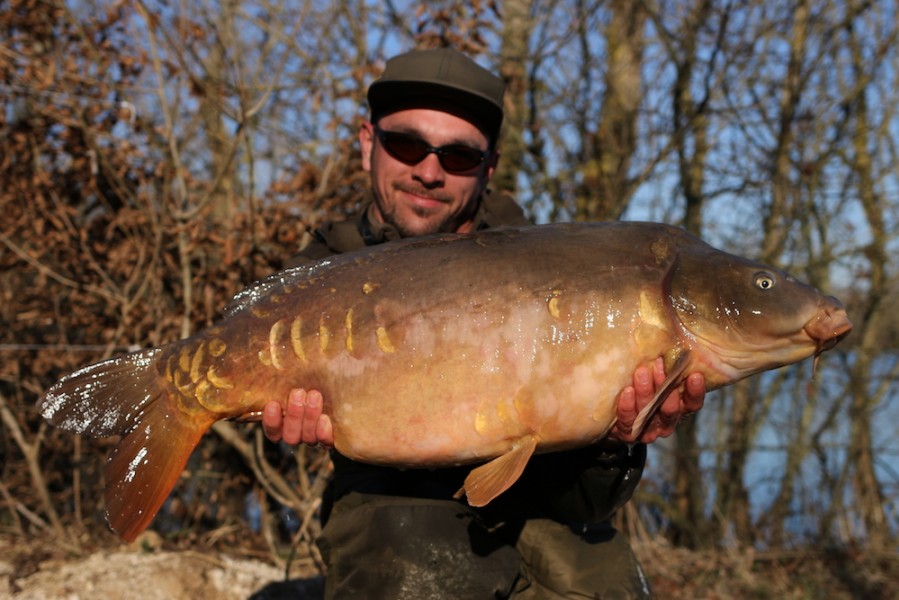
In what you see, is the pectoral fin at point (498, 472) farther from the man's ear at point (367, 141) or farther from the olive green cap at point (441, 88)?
the man's ear at point (367, 141)

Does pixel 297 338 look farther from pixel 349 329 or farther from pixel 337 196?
pixel 337 196

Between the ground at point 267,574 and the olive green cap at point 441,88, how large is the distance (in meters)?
2.16

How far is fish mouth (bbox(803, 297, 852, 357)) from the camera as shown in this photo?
1.64 m

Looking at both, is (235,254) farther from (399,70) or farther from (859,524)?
(859,524)

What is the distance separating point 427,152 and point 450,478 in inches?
39.9

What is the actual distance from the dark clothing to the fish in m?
0.35

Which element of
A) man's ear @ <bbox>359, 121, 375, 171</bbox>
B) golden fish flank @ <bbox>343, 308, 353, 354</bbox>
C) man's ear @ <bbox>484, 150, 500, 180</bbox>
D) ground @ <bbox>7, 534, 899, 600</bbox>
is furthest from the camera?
ground @ <bbox>7, 534, 899, 600</bbox>

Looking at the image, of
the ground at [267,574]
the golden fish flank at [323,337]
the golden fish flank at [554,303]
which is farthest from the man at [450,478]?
the ground at [267,574]

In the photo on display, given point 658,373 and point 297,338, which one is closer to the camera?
point 658,373

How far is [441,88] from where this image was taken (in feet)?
8.02

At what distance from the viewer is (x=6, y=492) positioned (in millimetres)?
4012

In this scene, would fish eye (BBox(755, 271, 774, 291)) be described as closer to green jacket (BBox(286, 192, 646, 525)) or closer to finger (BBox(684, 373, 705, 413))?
finger (BBox(684, 373, 705, 413))

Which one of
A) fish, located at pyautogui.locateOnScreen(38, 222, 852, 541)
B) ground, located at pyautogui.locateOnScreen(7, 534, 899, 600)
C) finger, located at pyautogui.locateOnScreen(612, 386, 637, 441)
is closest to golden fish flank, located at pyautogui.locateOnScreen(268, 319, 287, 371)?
fish, located at pyautogui.locateOnScreen(38, 222, 852, 541)

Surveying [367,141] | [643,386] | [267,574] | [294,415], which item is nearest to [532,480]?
[643,386]
